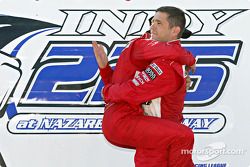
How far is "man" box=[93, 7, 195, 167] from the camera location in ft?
5.50

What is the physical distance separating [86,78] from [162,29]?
72cm

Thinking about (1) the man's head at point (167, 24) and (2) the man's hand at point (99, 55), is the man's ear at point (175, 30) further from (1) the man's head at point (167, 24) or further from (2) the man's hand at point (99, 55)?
(2) the man's hand at point (99, 55)

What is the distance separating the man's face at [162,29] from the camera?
181 cm

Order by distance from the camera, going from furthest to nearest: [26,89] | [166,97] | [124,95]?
[26,89] → [166,97] → [124,95]

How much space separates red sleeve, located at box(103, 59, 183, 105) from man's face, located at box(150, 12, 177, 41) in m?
0.20

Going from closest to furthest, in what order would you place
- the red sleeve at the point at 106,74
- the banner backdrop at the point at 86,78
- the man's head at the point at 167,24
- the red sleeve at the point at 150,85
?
1. the red sleeve at the point at 150,85
2. the man's head at the point at 167,24
3. the red sleeve at the point at 106,74
4. the banner backdrop at the point at 86,78

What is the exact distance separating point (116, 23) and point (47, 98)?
0.61 m

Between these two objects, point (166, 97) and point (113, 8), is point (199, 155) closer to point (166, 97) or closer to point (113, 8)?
point (166, 97)

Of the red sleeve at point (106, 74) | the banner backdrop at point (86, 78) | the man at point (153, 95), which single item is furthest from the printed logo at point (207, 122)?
the red sleeve at point (106, 74)

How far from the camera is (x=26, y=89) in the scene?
7.73ft

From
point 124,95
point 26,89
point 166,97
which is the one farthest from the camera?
point 26,89

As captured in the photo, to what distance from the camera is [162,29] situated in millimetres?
1819

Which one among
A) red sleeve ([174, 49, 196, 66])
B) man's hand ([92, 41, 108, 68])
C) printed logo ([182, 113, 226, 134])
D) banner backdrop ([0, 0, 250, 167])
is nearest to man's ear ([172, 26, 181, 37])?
red sleeve ([174, 49, 196, 66])

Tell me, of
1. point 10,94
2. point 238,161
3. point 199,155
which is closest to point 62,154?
point 10,94
